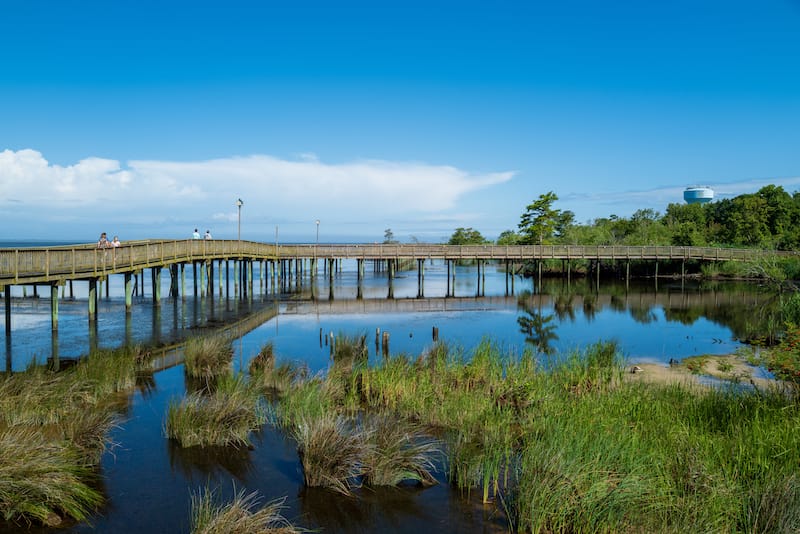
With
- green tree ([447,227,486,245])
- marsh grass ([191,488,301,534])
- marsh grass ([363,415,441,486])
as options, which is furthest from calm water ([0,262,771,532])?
green tree ([447,227,486,245])

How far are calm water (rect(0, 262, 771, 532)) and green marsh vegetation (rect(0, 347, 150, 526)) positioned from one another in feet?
1.10

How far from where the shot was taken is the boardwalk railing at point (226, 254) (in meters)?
19.6

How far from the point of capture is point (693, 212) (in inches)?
3728

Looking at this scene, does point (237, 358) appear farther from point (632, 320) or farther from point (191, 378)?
point (632, 320)

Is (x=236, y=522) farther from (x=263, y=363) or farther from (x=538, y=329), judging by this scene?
(x=538, y=329)

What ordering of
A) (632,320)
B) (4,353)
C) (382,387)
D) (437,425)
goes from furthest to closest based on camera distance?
(632,320), (4,353), (382,387), (437,425)

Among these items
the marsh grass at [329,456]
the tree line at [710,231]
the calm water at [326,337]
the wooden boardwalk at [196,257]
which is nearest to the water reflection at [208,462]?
the calm water at [326,337]

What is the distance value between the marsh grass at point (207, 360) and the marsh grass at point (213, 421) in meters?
3.96

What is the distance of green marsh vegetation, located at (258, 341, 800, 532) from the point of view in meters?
6.48

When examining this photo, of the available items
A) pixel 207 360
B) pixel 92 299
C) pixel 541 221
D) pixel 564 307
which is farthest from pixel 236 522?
pixel 541 221

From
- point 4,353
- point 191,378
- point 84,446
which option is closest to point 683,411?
point 84,446

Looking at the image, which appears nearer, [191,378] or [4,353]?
[191,378]

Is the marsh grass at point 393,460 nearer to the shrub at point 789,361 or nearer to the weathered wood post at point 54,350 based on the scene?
the shrub at point 789,361

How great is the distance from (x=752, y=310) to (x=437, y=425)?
28.7 meters
